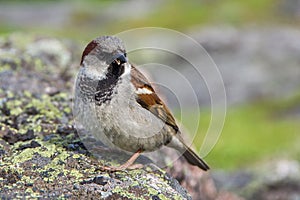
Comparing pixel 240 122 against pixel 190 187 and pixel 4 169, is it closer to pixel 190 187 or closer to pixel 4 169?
pixel 190 187

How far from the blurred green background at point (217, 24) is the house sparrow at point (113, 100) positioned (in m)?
5.87

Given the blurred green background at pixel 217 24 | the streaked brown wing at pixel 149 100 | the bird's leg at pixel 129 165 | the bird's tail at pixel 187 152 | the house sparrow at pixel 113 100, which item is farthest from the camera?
the blurred green background at pixel 217 24

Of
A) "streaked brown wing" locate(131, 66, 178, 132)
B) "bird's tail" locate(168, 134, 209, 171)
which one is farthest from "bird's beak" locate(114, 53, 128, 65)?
"bird's tail" locate(168, 134, 209, 171)

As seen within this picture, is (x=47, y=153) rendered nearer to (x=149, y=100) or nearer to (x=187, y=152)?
(x=149, y=100)

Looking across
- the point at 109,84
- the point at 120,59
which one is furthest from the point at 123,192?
the point at 120,59

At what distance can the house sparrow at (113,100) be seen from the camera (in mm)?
5480

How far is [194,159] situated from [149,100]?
1.03 meters

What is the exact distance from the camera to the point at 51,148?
17.9 ft

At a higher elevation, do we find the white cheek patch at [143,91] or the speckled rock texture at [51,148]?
the white cheek patch at [143,91]

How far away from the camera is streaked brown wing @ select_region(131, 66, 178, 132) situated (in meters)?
5.86

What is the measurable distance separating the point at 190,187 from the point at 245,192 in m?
2.00

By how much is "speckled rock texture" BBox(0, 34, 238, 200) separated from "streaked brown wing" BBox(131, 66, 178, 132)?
540 millimetres

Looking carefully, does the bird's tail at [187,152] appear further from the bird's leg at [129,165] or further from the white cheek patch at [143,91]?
the bird's leg at [129,165]

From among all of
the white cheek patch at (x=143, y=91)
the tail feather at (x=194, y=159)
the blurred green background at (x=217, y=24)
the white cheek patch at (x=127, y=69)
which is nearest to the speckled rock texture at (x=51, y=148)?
the tail feather at (x=194, y=159)
